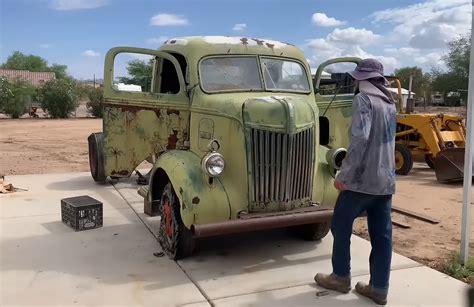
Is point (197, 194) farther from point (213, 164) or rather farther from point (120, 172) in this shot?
point (120, 172)

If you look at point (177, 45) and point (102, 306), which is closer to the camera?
point (102, 306)

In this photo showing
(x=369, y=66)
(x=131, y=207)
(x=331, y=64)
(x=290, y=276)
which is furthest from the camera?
(x=131, y=207)

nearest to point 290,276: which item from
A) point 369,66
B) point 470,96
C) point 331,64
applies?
point 369,66

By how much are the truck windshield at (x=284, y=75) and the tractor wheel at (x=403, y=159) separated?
6110mm

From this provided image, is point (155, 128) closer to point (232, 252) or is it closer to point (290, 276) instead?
point (232, 252)

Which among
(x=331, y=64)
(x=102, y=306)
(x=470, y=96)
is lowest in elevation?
(x=102, y=306)

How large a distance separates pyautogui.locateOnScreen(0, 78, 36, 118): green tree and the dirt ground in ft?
32.1

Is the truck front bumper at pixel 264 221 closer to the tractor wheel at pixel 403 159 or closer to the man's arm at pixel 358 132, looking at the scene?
the man's arm at pixel 358 132

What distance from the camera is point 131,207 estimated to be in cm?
747

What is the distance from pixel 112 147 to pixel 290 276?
8.32 ft

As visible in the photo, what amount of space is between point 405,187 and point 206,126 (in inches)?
241

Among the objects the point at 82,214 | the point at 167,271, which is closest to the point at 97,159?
the point at 82,214

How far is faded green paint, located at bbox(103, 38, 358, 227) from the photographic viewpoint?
4734 millimetres

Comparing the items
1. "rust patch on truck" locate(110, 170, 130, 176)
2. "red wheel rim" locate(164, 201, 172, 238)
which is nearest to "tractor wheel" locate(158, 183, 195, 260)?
"red wheel rim" locate(164, 201, 172, 238)
